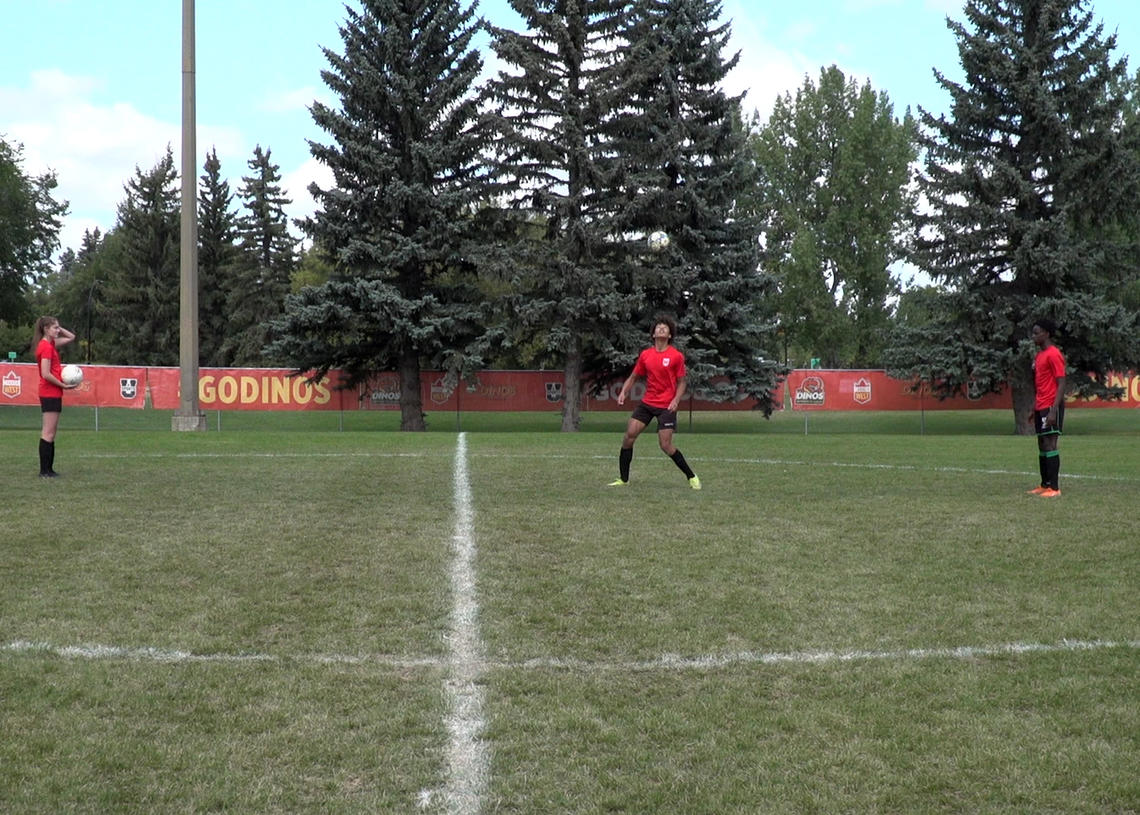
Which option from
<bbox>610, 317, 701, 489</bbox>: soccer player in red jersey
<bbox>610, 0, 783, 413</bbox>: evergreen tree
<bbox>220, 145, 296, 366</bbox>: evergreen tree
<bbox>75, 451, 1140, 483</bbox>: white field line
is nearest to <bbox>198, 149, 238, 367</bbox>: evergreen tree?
<bbox>220, 145, 296, 366</bbox>: evergreen tree

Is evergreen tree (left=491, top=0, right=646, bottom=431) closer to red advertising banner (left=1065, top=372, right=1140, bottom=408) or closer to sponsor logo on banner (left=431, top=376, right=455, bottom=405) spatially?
sponsor logo on banner (left=431, top=376, right=455, bottom=405)

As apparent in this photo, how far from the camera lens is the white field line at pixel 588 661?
15.1 ft

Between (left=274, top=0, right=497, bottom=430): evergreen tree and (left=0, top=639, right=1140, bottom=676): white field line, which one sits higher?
(left=274, top=0, right=497, bottom=430): evergreen tree

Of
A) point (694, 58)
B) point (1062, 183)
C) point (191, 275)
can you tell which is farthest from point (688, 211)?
point (191, 275)

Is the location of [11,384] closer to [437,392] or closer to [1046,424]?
[437,392]

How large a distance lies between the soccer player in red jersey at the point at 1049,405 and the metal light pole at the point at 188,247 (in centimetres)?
1901

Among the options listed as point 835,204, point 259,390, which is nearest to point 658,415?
point 259,390

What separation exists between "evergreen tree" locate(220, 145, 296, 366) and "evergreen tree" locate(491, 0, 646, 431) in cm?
3281

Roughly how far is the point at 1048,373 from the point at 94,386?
2452 centimetres

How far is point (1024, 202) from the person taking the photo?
3009 centimetres

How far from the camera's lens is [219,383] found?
1168 inches

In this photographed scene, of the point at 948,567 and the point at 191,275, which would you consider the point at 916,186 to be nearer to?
the point at 191,275

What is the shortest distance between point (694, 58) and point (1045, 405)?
2260cm

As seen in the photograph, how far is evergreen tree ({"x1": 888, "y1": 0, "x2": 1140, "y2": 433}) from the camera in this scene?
29.1m
